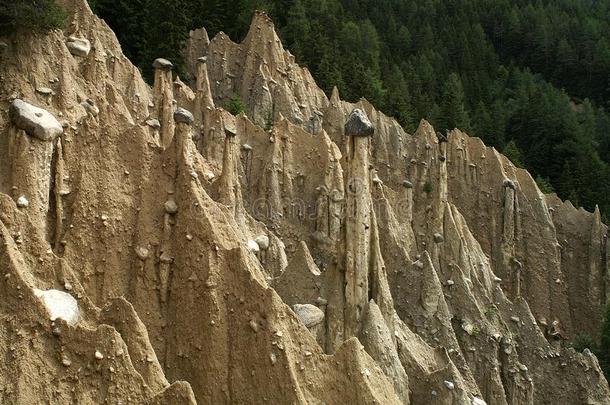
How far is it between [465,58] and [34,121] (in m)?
71.4

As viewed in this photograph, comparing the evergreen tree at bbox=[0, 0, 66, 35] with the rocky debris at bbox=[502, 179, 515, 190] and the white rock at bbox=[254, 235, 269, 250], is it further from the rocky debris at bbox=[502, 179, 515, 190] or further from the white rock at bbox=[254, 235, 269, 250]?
the rocky debris at bbox=[502, 179, 515, 190]

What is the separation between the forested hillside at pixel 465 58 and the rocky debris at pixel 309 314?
21413mm

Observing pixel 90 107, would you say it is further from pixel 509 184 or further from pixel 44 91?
pixel 509 184

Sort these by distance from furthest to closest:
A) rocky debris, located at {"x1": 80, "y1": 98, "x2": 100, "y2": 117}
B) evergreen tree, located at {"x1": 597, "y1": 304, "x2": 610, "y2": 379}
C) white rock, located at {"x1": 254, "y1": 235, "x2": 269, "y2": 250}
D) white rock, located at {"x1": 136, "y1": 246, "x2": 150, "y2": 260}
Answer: evergreen tree, located at {"x1": 597, "y1": 304, "x2": 610, "y2": 379} < white rock, located at {"x1": 254, "y1": 235, "x2": 269, "y2": 250} < rocky debris, located at {"x1": 80, "y1": 98, "x2": 100, "y2": 117} < white rock, located at {"x1": 136, "y1": 246, "x2": 150, "y2": 260}

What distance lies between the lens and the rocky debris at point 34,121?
12312mm

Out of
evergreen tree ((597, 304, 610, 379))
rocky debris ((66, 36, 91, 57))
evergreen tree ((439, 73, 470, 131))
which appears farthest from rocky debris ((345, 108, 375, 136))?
evergreen tree ((439, 73, 470, 131))

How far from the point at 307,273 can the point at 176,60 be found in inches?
796

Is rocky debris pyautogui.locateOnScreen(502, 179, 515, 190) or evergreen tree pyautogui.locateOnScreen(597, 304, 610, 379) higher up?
rocky debris pyautogui.locateOnScreen(502, 179, 515, 190)

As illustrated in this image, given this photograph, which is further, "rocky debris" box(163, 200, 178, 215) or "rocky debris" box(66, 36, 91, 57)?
"rocky debris" box(66, 36, 91, 57)

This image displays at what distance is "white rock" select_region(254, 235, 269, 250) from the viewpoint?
731 inches

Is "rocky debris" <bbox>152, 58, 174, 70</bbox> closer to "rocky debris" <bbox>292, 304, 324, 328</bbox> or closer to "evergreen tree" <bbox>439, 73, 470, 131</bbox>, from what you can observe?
"rocky debris" <bbox>292, 304, 324, 328</bbox>

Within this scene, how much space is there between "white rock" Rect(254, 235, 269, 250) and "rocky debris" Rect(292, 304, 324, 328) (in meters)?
3.98


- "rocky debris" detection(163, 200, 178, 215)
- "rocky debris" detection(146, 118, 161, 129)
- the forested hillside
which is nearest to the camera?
"rocky debris" detection(163, 200, 178, 215)

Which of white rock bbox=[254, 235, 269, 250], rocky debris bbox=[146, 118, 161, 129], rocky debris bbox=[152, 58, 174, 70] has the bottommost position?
white rock bbox=[254, 235, 269, 250]
